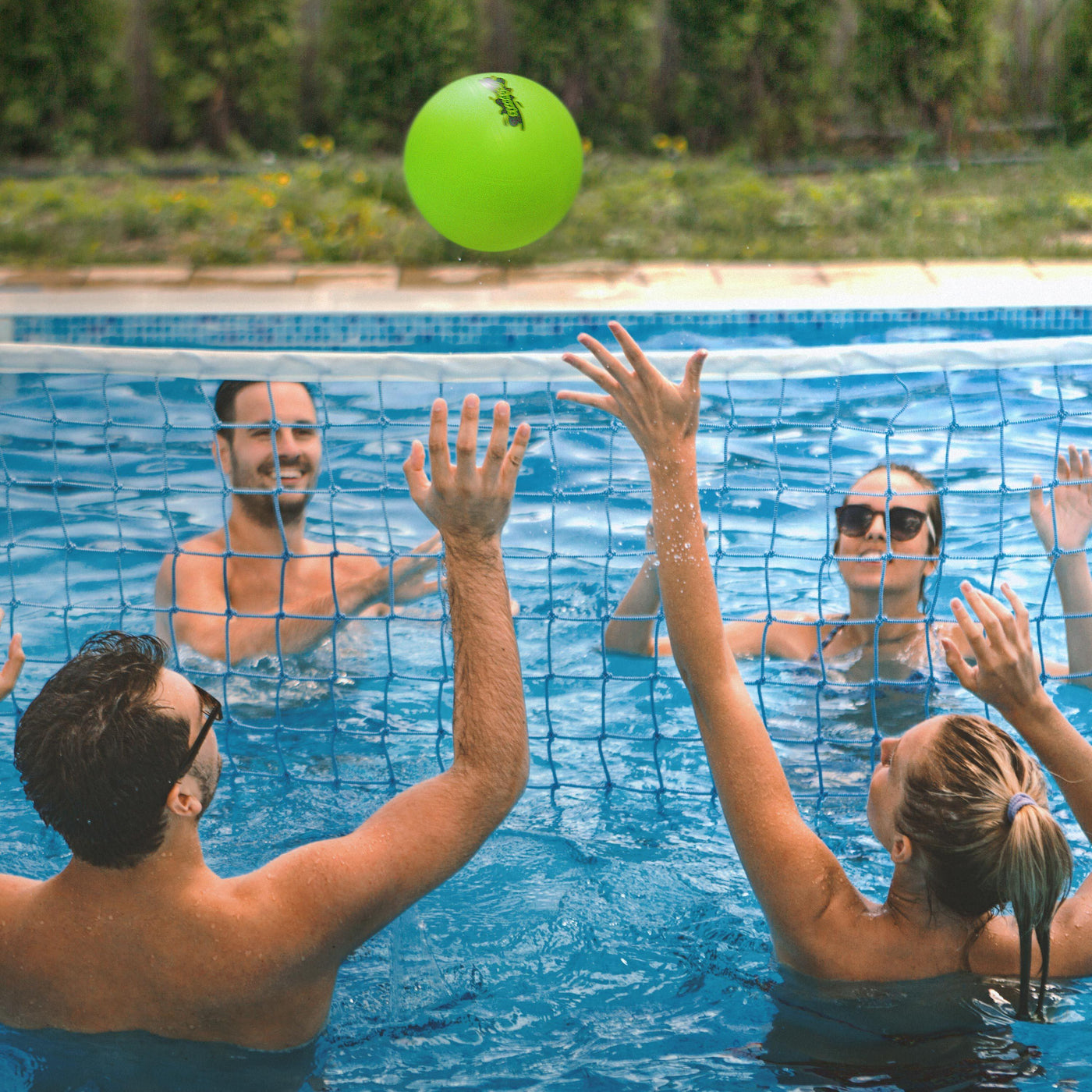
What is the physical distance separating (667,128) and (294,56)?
3652 mm

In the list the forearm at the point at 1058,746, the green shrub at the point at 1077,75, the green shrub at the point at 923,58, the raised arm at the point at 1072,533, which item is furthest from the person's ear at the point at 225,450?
the green shrub at the point at 1077,75

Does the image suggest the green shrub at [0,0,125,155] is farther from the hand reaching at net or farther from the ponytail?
the ponytail

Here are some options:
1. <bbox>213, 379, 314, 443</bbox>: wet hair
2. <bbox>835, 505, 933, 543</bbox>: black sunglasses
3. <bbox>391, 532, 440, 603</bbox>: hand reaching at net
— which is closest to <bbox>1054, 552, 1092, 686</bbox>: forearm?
<bbox>835, 505, 933, 543</bbox>: black sunglasses

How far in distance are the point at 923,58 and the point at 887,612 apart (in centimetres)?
848

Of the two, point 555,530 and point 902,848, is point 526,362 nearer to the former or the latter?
point 902,848

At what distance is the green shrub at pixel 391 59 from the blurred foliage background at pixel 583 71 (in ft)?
0.05

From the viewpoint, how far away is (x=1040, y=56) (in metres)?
12.0

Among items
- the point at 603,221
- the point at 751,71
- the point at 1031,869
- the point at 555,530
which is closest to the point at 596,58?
the point at 751,71

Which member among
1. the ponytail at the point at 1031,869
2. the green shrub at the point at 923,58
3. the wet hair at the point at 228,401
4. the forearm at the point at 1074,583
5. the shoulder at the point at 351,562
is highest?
the green shrub at the point at 923,58

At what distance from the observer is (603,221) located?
368 inches

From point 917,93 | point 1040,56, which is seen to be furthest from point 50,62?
point 1040,56

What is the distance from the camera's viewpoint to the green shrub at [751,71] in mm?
11266

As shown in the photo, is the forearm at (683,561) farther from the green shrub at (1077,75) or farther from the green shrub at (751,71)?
the green shrub at (1077,75)

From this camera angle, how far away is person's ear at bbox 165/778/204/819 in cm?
214
